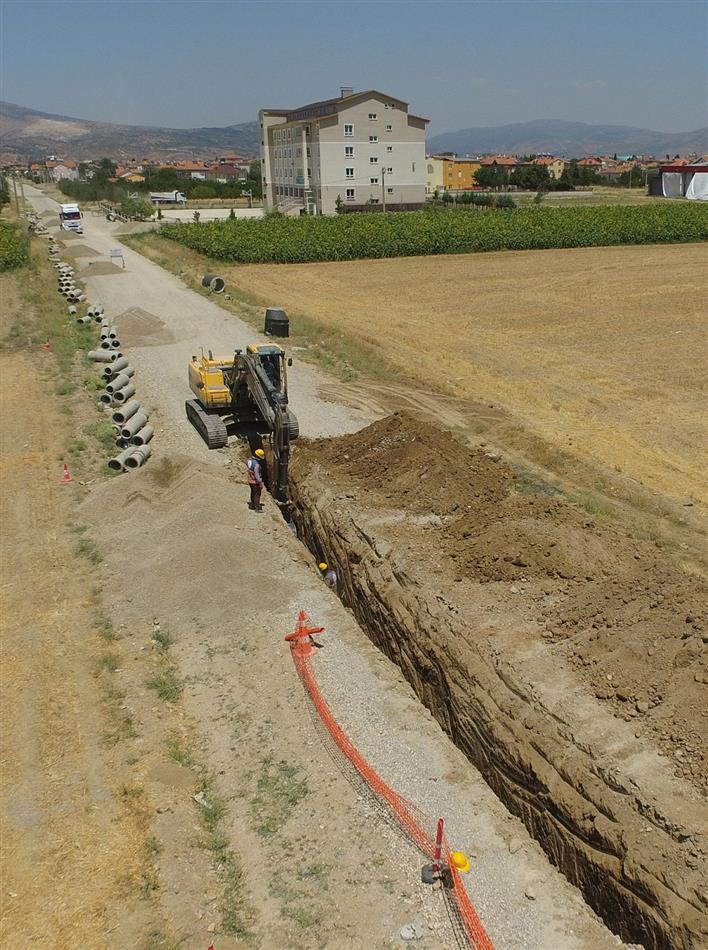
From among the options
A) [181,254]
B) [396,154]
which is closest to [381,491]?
[181,254]

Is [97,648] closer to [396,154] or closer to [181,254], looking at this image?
[181,254]

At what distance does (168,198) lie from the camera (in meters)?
104

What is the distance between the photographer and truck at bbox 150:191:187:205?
10160 cm

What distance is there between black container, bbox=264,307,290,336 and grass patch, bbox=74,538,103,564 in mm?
15495

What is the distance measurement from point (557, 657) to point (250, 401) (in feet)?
37.2

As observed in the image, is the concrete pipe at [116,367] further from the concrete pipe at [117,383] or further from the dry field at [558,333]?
the dry field at [558,333]

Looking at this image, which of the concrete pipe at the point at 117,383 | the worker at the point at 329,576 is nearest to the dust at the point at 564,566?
the worker at the point at 329,576

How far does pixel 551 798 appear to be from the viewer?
25.3 ft

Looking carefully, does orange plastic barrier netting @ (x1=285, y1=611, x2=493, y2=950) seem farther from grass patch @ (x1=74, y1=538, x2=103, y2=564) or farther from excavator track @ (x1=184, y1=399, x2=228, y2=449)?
excavator track @ (x1=184, y1=399, x2=228, y2=449)

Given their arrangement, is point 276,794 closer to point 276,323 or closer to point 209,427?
point 209,427

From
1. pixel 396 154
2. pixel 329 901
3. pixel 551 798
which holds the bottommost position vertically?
pixel 329 901

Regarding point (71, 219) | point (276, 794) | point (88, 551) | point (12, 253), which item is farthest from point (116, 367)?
point (71, 219)

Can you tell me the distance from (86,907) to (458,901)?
3.47 metres

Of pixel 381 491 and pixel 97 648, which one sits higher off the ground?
pixel 381 491
